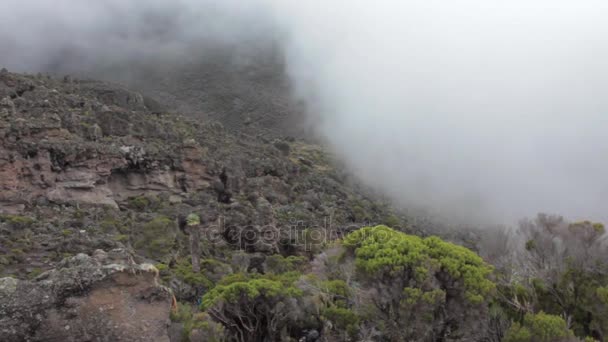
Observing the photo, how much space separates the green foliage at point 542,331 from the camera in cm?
1383

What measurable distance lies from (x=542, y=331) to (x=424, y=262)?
13.2 ft

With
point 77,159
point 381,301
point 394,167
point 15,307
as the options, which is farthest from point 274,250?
point 394,167

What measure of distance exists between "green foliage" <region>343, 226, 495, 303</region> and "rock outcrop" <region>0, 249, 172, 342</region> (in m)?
7.37

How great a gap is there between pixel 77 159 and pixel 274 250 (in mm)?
19544

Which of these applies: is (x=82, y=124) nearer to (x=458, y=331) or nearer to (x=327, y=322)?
(x=327, y=322)

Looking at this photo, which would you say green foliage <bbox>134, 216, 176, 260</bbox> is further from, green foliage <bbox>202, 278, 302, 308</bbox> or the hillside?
green foliage <bbox>202, 278, 302, 308</bbox>

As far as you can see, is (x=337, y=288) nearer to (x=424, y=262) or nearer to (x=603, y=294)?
(x=424, y=262)

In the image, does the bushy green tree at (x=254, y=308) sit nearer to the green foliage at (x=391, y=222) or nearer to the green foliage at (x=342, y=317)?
the green foliage at (x=342, y=317)

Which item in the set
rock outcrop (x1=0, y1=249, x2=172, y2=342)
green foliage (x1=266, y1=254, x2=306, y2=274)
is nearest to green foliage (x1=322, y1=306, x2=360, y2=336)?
rock outcrop (x1=0, y1=249, x2=172, y2=342)

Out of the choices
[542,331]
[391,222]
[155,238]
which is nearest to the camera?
[542,331]

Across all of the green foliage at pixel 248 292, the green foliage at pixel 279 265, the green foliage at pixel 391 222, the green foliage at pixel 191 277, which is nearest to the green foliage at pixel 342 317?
the green foliage at pixel 248 292

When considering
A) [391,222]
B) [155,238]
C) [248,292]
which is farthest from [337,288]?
[391,222]

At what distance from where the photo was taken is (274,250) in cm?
4428

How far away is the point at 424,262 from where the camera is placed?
1659 centimetres
